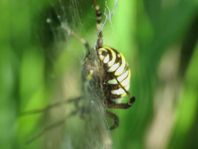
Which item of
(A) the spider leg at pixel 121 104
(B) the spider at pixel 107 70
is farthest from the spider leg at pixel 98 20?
(A) the spider leg at pixel 121 104

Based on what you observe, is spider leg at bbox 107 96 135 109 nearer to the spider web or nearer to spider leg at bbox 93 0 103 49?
the spider web

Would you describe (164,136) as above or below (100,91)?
below

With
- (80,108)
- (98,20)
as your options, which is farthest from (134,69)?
(98,20)

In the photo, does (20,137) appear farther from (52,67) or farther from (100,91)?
(100,91)

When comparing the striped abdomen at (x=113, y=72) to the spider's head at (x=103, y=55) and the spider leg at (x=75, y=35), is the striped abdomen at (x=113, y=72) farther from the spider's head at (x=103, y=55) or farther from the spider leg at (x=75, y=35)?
the spider leg at (x=75, y=35)

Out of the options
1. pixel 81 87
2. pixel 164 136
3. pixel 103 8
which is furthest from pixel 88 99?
pixel 164 136

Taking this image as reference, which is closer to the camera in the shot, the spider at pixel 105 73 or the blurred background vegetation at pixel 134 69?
the spider at pixel 105 73
